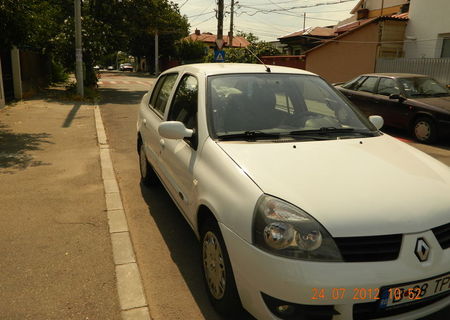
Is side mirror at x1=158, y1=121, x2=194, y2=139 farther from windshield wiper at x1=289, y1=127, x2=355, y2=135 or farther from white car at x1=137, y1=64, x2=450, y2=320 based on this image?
windshield wiper at x1=289, y1=127, x2=355, y2=135

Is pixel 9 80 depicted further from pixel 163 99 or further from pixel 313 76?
pixel 313 76

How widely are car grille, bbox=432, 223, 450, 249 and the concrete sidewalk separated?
209 centimetres

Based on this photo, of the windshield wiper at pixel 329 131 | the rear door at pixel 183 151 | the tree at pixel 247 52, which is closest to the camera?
the rear door at pixel 183 151

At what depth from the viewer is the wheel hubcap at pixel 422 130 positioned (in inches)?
350

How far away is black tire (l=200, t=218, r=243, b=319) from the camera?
8.14ft

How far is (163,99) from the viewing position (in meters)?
4.51

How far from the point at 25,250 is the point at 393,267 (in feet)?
10.2

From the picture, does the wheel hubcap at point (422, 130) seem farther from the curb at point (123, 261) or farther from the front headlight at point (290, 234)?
the front headlight at point (290, 234)

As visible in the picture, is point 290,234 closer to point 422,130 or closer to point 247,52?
point 422,130

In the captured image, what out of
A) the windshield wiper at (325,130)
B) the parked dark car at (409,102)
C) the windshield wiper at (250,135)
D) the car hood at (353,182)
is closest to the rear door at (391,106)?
the parked dark car at (409,102)

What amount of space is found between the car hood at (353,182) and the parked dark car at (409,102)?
638cm

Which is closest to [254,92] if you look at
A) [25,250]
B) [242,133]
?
[242,133]

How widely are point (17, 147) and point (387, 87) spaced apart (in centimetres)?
848
